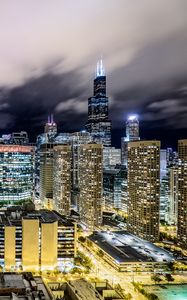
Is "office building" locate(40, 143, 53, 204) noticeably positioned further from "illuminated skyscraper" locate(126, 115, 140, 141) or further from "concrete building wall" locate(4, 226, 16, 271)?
"illuminated skyscraper" locate(126, 115, 140, 141)

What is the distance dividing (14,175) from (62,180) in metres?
6.54

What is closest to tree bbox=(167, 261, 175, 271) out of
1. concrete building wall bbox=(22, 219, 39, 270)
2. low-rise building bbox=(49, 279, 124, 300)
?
low-rise building bbox=(49, 279, 124, 300)

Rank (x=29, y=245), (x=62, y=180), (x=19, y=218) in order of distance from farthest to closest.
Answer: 1. (x=62, y=180)
2. (x=19, y=218)
3. (x=29, y=245)

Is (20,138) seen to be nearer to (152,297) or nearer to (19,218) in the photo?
(19,218)

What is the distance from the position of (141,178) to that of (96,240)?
4212 millimetres

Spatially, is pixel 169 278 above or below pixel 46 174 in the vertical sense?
below

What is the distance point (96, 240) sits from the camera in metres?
19.2

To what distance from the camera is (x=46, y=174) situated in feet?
106

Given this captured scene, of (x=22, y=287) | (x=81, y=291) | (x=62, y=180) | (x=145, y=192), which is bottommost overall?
(x=81, y=291)

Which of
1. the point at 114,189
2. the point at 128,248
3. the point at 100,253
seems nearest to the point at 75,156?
the point at 114,189

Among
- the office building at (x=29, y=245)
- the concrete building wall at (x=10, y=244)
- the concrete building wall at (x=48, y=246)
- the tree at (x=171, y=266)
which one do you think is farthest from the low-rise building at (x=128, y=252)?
the concrete building wall at (x=10, y=244)

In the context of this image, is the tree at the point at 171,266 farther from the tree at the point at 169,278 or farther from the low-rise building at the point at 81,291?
the low-rise building at the point at 81,291

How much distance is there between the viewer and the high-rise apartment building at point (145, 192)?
67.4 ft

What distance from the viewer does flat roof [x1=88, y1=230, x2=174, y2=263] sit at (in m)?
16.5
